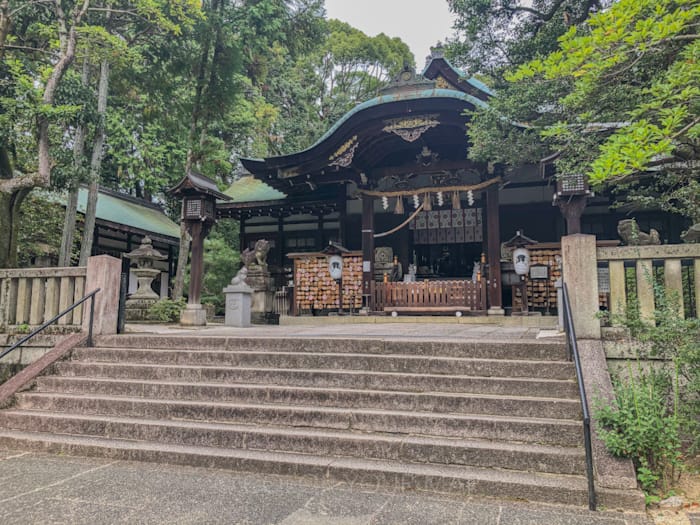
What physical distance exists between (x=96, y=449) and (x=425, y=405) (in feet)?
10.3

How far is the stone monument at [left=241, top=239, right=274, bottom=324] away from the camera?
14.2m

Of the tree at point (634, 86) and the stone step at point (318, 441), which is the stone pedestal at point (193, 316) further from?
the tree at point (634, 86)

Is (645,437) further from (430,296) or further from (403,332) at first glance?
(430,296)

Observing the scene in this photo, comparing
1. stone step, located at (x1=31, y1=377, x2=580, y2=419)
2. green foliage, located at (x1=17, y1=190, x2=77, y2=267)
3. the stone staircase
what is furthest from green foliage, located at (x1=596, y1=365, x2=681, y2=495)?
green foliage, located at (x1=17, y1=190, x2=77, y2=267)

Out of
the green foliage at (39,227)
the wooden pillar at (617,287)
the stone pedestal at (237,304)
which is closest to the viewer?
the wooden pillar at (617,287)

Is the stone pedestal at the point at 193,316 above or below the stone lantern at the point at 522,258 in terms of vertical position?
below

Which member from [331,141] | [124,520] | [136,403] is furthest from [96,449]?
[331,141]

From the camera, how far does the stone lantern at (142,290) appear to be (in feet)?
40.6

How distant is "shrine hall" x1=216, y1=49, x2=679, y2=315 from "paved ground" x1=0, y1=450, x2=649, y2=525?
746 centimetres

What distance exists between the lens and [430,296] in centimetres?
1182

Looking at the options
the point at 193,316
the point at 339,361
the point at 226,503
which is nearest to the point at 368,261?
the point at 193,316

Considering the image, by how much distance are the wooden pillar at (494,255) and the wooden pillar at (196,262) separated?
266 inches

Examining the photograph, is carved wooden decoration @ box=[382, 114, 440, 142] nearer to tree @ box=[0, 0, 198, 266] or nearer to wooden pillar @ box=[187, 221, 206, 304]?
wooden pillar @ box=[187, 221, 206, 304]

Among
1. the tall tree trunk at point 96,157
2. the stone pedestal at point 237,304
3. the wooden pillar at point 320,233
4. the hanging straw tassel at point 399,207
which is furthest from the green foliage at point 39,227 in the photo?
the hanging straw tassel at point 399,207
